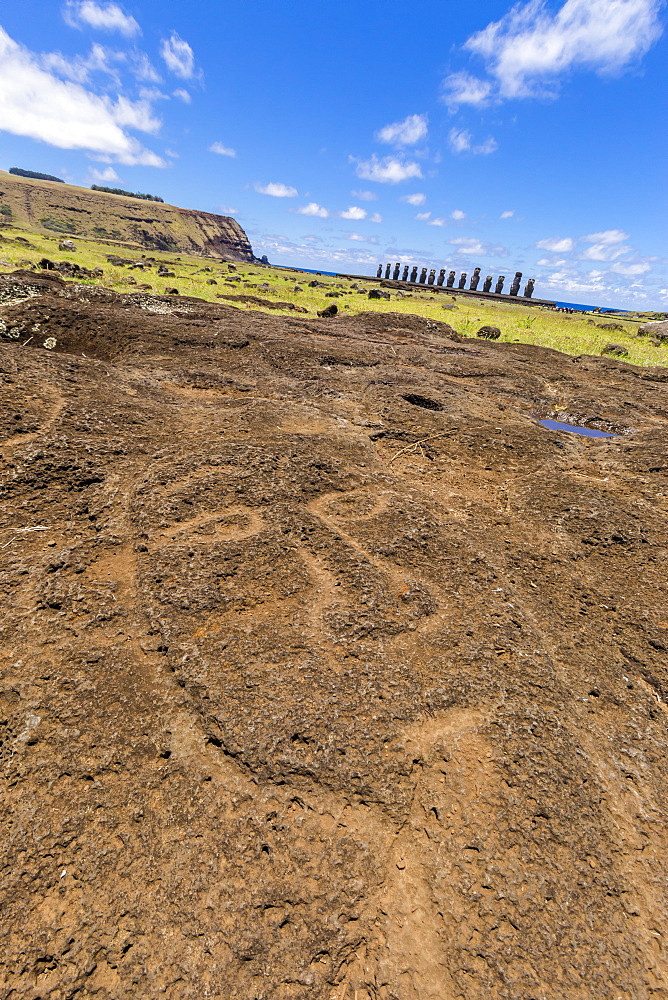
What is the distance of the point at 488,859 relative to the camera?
2746 mm

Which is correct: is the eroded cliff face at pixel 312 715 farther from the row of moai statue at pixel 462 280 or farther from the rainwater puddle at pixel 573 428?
the row of moai statue at pixel 462 280

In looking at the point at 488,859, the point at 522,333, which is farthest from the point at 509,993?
the point at 522,333

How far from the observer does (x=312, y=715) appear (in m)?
3.38

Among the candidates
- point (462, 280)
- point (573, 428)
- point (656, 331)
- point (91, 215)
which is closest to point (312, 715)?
point (573, 428)

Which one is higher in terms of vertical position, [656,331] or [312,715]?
[656,331]

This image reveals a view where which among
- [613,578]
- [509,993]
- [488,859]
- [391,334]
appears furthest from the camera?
[391,334]

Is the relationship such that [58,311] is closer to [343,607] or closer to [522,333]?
[343,607]

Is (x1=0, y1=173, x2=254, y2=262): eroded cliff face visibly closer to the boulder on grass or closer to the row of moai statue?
the row of moai statue

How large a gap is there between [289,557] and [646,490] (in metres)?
6.27

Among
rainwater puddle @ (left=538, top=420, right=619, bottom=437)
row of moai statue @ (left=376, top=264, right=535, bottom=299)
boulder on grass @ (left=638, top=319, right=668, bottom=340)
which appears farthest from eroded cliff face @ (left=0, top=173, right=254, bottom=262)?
rainwater puddle @ (left=538, top=420, right=619, bottom=437)

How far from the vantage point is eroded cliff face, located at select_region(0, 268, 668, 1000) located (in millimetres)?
2387

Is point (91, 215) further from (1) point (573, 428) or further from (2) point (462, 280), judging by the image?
(1) point (573, 428)

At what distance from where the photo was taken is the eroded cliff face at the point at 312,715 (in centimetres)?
239

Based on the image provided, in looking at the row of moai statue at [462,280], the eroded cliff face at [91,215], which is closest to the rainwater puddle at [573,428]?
the row of moai statue at [462,280]
